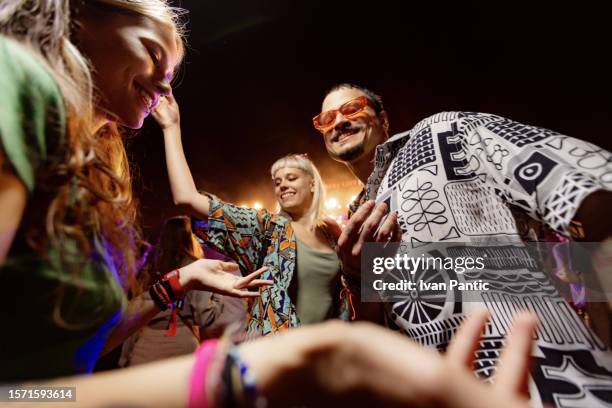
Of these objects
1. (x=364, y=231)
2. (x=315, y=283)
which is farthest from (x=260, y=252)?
(x=364, y=231)

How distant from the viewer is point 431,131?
4.75 feet

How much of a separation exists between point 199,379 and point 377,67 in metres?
5.46

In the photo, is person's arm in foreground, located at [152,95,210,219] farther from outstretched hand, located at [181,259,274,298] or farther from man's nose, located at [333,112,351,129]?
man's nose, located at [333,112,351,129]

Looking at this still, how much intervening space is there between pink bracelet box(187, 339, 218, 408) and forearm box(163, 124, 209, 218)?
2.03 meters

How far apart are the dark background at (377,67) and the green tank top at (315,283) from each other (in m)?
2.63

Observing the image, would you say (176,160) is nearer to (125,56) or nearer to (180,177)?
(180,177)

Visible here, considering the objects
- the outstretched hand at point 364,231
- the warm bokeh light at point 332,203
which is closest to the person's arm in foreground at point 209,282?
the outstretched hand at point 364,231

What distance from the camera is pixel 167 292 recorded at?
1660 mm

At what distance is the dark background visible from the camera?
407 centimetres

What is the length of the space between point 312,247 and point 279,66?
3.28 m

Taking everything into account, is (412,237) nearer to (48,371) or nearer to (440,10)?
(48,371)

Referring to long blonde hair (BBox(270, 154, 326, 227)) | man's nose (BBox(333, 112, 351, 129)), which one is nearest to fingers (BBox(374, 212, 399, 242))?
man's nose (BBox(333, 112, 351, 129))

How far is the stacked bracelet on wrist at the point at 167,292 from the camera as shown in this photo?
162 cm

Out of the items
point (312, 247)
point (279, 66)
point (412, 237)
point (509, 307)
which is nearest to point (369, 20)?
point (279, 66)
